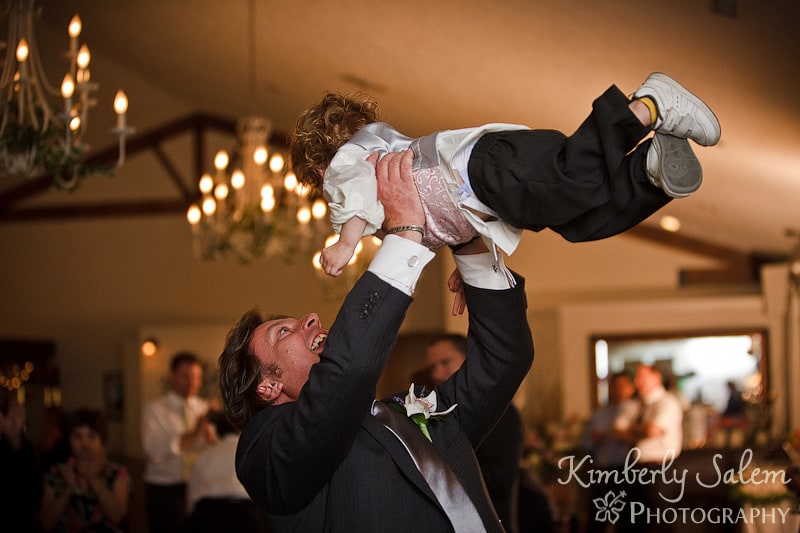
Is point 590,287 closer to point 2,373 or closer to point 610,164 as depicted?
point 2,373

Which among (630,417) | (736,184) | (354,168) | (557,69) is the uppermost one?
(557,69)

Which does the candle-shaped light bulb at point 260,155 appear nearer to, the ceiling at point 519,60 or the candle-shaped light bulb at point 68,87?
the ceiling at point 519,60

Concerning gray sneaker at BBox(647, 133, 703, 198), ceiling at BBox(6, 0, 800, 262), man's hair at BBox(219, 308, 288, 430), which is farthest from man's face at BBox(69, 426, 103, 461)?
gray sneaker at BBox(647, 133, 703, 198)

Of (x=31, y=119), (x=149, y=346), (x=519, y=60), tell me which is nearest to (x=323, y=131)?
(x=31, y=119)

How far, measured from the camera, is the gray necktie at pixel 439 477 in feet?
5.87

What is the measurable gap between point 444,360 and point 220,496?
1.49 metres

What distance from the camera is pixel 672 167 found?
4.84ft

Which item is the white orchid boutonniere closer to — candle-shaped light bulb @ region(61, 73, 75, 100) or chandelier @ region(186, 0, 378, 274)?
candle-shaped light bulb @ region(61, 73, 75, 100)

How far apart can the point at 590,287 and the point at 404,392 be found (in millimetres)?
8033

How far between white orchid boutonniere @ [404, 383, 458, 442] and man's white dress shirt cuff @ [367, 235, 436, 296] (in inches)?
17.2

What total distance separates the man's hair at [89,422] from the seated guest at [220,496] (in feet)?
1.65

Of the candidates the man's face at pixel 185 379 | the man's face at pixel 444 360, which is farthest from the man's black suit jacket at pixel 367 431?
the man's face at pixel 185 379

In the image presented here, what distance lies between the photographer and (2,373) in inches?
420

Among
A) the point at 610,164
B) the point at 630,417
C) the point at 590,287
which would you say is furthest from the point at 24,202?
the point at 610,164
